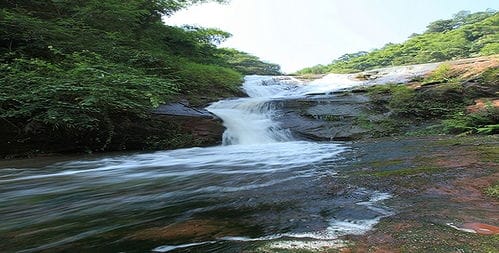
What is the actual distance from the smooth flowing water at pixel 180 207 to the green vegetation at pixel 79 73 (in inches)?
50.2

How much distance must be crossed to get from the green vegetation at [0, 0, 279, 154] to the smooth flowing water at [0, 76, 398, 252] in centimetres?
128

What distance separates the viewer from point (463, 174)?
10.4ft

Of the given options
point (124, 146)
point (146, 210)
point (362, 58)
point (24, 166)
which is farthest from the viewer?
point (362, 58)

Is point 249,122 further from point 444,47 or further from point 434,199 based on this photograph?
point 444,47

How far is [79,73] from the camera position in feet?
21.9

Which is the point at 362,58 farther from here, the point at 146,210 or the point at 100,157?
the point at 146,210

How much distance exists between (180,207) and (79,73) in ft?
16.1

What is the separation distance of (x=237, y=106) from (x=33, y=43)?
5.70 m

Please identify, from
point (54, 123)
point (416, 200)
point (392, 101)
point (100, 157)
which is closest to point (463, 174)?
point (416, 200)

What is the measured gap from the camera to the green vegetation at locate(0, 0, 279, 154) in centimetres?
630

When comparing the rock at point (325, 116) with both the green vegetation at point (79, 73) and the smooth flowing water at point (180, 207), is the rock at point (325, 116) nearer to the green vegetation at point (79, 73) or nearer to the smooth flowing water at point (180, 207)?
the green vegetation at point (79, 73)

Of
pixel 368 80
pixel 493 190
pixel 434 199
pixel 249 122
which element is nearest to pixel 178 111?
pixel 249 122

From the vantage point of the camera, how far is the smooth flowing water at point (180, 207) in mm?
1947

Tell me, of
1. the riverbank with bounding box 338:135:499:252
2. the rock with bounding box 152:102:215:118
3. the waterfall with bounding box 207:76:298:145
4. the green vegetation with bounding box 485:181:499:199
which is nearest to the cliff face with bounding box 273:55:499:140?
the waterfall with bounding box 207:76:298:145
